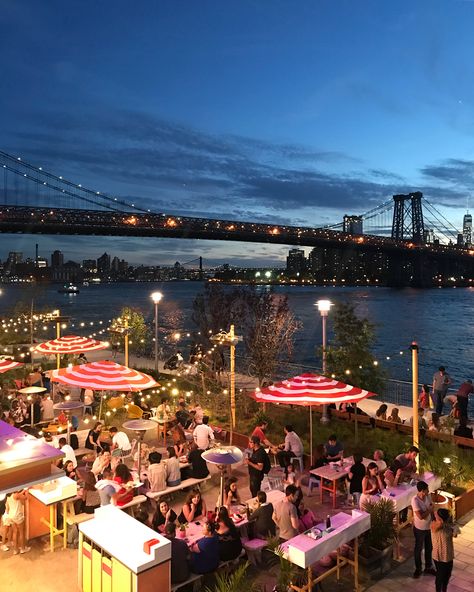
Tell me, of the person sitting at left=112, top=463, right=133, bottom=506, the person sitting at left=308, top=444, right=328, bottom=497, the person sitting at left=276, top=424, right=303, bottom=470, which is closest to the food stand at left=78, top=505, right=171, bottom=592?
the person sitting at left=112, top=463, right=133, bottom=506

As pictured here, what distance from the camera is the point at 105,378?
9102mm

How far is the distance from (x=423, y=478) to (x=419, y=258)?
289ft

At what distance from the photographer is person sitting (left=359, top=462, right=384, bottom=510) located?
6.76 metres

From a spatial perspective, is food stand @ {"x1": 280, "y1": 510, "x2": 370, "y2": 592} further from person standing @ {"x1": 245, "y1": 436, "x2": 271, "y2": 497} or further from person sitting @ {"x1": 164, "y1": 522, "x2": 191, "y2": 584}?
person standing @ {"x1": 245, "y1": 436, "x2": 271, "y2": 497}

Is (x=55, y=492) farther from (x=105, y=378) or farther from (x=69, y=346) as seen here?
(x=69, y=346)

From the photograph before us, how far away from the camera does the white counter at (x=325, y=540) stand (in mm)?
5207

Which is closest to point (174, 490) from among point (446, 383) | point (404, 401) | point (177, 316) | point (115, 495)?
point (115, 495)

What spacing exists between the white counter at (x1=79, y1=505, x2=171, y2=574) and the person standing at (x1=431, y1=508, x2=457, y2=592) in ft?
8.80

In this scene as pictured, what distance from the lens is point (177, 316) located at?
7100cm

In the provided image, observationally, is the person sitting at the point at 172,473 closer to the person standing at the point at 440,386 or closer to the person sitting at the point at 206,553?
the person sitting at the point at 206,553

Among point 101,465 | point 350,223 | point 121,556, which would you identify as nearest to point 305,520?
point 121,556

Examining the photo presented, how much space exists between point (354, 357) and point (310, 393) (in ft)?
23.0

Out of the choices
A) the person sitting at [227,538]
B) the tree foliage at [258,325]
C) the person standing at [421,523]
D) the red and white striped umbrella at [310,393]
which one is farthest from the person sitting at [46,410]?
the person standing at [421,523]

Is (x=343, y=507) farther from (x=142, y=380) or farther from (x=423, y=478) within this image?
(x=142, y=380)
